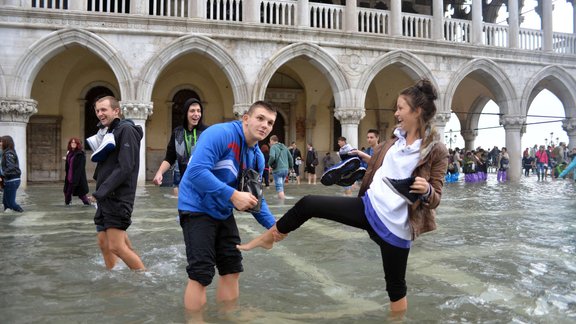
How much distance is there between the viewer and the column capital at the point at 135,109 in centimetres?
1452

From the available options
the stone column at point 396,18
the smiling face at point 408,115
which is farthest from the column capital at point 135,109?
the smiling face at point 408,115

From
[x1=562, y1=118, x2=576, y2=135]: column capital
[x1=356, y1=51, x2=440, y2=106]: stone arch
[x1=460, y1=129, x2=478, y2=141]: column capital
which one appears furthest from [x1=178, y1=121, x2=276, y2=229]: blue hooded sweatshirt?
[x1=460, y1=129, x2=478, y2=141]: column capital

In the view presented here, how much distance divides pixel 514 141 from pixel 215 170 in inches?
737

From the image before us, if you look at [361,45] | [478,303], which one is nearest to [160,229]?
[478,303]

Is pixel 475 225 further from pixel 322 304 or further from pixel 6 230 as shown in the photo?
pixel 6 230

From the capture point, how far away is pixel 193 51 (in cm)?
1520

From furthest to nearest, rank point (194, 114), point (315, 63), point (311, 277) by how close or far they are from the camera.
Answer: point (315, 63)
point (194, 114)
point (311, 277)

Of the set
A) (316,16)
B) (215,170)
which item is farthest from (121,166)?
(316,16)

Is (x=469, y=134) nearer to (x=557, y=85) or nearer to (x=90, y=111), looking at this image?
(x=557, y=85)

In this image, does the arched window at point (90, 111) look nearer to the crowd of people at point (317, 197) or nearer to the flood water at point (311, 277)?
the flood water at point (311, 277)

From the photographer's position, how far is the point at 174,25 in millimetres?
14789

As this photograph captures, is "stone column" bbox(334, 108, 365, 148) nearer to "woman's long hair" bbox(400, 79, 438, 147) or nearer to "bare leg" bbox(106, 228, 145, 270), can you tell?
"bare leg" bbox(106, 228, 145, 270)

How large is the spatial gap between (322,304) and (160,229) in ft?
12.8

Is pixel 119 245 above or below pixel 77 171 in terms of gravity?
below
